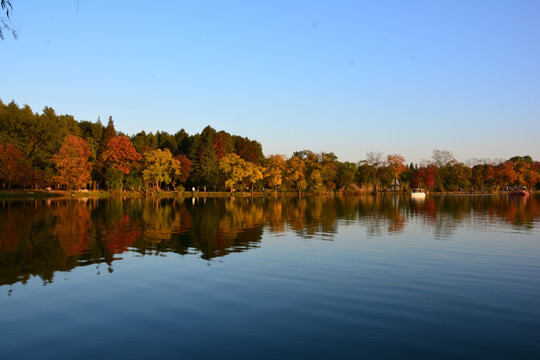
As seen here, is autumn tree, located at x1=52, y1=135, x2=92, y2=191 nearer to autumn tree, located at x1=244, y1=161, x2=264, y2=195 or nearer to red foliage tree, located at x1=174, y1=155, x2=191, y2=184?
red foliage tree, located at x1=174, y1=155, x2=191, y2=184

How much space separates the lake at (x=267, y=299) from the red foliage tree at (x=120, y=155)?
75.8 metres

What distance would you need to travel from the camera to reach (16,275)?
45.1 feet

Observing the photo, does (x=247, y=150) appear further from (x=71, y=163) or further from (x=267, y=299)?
(x=267, y=299)

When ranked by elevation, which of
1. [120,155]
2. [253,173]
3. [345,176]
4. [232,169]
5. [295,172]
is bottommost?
[253,173]

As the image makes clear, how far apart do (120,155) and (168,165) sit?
11.7 meters

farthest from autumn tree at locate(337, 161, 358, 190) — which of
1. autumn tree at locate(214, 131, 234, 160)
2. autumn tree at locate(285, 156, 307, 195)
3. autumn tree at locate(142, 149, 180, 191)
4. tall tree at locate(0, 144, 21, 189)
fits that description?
tall tree at locate(0, 144, 21, 189)

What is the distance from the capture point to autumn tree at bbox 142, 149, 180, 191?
96.5 meters

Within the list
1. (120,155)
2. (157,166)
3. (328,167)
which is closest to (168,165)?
(157,166)

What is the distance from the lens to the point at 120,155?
95250 mm

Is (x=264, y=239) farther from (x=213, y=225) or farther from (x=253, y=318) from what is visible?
(x=253, y=318)

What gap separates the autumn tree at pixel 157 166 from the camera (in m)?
96.5

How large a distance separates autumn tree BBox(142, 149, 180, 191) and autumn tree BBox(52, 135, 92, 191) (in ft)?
46.3

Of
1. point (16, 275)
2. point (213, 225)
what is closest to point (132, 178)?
point (213, 225)

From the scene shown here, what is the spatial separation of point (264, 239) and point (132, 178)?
266 feet
